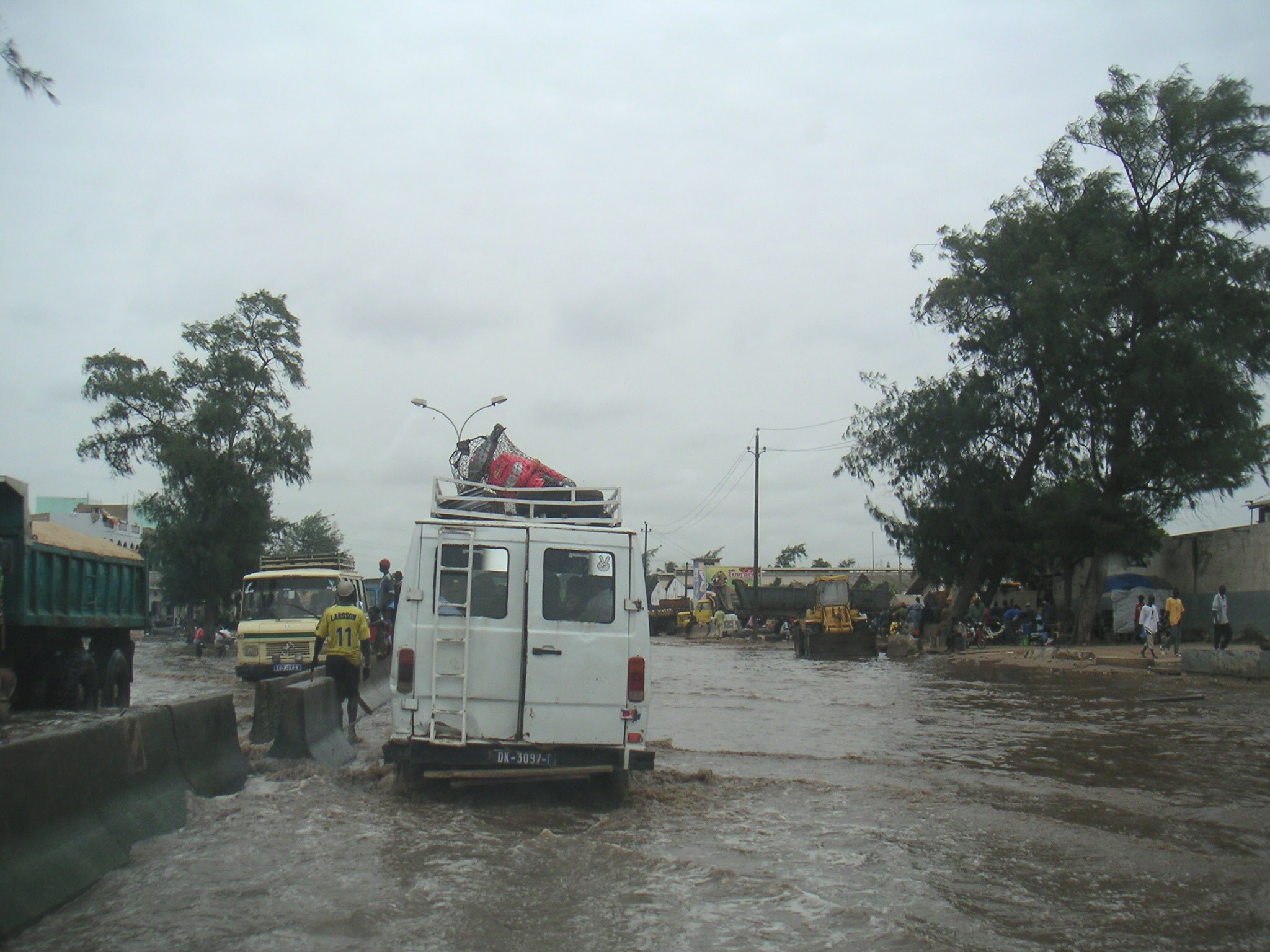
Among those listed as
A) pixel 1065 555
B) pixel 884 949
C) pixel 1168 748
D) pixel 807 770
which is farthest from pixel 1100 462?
pixel 884 949

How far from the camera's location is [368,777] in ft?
32.6

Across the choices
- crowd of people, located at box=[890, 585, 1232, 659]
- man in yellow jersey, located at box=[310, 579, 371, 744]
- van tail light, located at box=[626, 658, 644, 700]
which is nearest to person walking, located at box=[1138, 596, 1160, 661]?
crowd of people, located at box=[890, 585, 1232, 659]

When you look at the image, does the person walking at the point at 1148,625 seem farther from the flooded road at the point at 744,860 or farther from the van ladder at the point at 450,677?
the van ladder at the point at 450,677

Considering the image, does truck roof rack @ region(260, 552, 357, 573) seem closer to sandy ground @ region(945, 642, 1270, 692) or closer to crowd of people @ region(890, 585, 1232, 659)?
sandy ground @ region(945, 642, 1270, 692)

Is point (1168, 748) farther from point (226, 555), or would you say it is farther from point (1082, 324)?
point (226, 555)

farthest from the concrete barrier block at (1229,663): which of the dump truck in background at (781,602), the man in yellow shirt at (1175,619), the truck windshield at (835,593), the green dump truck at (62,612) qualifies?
the dump truck in background at (781,602)

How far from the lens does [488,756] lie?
27.8 feet

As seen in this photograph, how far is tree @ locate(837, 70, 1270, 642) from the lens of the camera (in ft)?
110

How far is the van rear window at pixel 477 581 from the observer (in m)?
Answer: 8.56

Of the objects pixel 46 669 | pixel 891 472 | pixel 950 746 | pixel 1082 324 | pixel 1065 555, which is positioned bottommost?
pixel 950 746

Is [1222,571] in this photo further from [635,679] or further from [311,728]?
[311,728]

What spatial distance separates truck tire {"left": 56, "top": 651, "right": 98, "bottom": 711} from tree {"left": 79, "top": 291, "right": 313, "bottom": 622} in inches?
1402

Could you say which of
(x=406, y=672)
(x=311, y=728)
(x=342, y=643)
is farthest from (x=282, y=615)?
(x=406, y=672)

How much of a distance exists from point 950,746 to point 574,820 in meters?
6.83
